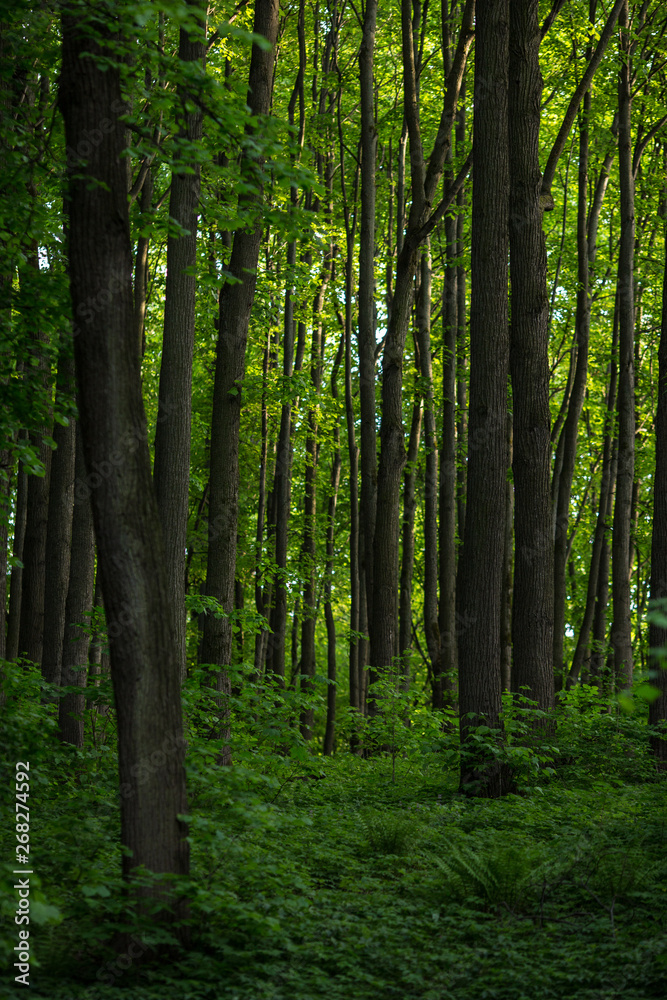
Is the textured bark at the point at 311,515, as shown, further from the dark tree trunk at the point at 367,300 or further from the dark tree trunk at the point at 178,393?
the dark tree trunk at the point at 178,393

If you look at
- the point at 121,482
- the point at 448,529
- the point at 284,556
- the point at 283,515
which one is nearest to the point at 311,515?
the point at 283,515

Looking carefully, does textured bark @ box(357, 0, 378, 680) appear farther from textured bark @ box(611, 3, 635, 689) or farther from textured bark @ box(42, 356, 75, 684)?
textured bark @ box(42, 356, 75, 684)

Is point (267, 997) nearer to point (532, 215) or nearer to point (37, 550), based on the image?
point (532, 215)

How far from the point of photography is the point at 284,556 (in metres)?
15.3

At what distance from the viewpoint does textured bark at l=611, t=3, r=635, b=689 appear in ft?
42.7

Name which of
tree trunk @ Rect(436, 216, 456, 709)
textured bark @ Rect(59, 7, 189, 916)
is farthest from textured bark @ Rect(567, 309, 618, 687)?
textured bark @ Rect(59, 7, 189, 916)

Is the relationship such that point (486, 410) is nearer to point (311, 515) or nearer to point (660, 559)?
point (660, 559)

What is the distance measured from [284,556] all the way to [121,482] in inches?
429

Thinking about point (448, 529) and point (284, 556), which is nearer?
point (284, 556)

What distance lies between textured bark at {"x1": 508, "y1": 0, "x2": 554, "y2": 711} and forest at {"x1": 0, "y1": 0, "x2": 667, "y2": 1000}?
0.04 m

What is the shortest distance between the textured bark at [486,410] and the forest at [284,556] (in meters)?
0.03

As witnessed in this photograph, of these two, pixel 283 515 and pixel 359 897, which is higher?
pixel 283 515

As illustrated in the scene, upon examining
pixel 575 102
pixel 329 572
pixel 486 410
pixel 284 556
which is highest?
pixel 575 102

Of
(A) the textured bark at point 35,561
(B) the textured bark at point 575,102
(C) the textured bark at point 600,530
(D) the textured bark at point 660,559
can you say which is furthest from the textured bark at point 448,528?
(A) the textured bark at point 35,561
